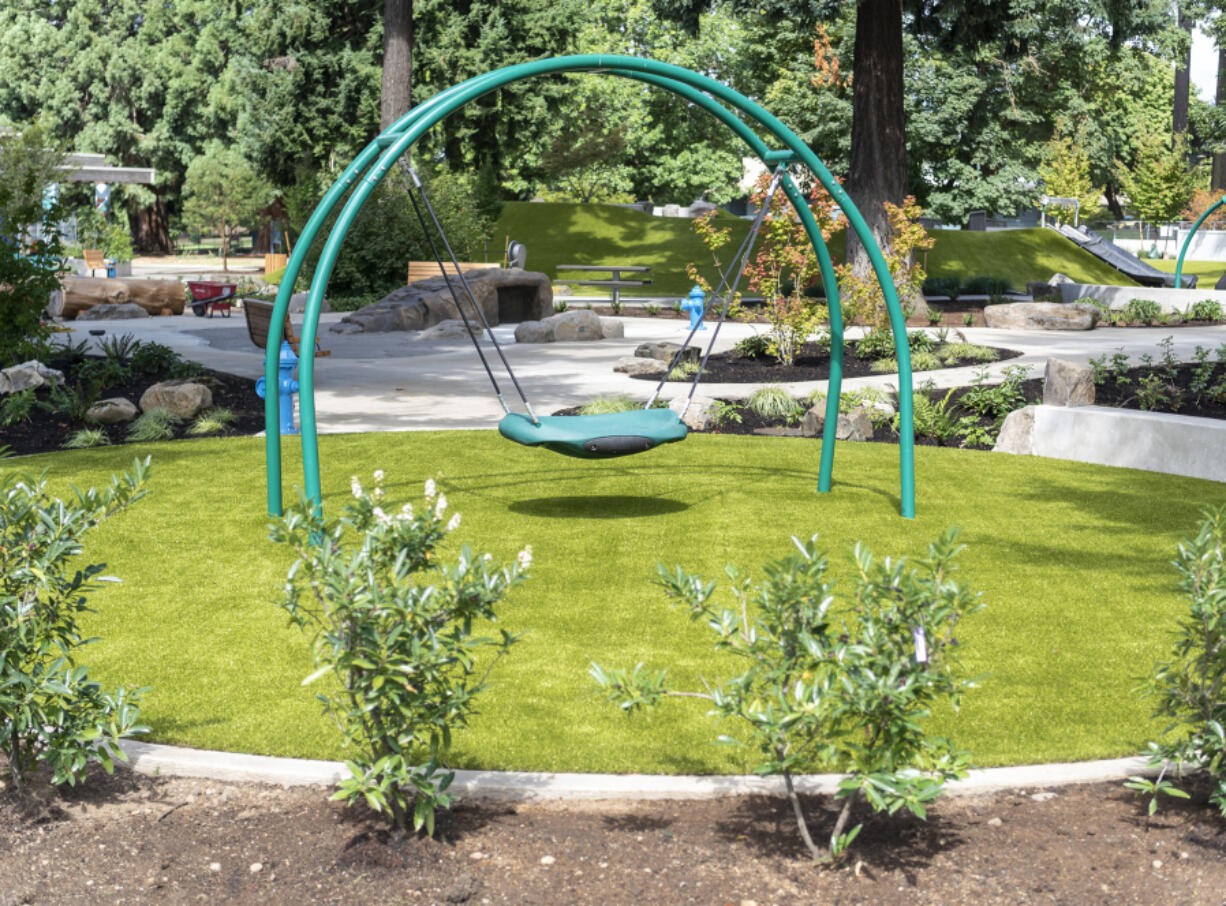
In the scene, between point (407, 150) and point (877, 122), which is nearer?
point (407, 150)

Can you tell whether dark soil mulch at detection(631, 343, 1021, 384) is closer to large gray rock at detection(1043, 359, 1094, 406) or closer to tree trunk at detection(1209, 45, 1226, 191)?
large gray rock at detection(1043, 359, 1094, 406)

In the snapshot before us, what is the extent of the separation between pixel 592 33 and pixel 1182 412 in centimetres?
3894

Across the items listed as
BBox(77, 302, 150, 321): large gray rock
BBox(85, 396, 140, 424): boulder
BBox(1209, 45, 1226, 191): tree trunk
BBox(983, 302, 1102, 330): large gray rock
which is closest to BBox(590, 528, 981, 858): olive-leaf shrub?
BBox(85, 396, 140, 424): boulder

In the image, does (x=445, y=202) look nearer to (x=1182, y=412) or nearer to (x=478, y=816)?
(x=1182, y=412)

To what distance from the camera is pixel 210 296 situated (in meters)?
23.1

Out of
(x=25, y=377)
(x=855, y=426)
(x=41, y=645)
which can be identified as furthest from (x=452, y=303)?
(x=41, y=645)

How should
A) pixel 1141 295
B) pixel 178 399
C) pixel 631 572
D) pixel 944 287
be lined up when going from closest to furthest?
pixel 631 572 → pixel 178 399 → pixel 1141 295 → pixel 944 287

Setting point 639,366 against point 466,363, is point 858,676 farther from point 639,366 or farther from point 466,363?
point 466,363

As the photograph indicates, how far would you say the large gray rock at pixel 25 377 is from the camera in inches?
459

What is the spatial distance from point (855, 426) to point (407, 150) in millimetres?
5051

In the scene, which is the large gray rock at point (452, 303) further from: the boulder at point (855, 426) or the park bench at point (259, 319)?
the boulder at point (855, 426)

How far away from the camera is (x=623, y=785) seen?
3.74 meters

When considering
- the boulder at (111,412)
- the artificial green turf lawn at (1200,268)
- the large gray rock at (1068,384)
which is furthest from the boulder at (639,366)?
the artificial green turf lawn at (1200,268)

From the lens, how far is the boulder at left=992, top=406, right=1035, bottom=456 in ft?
32.6
